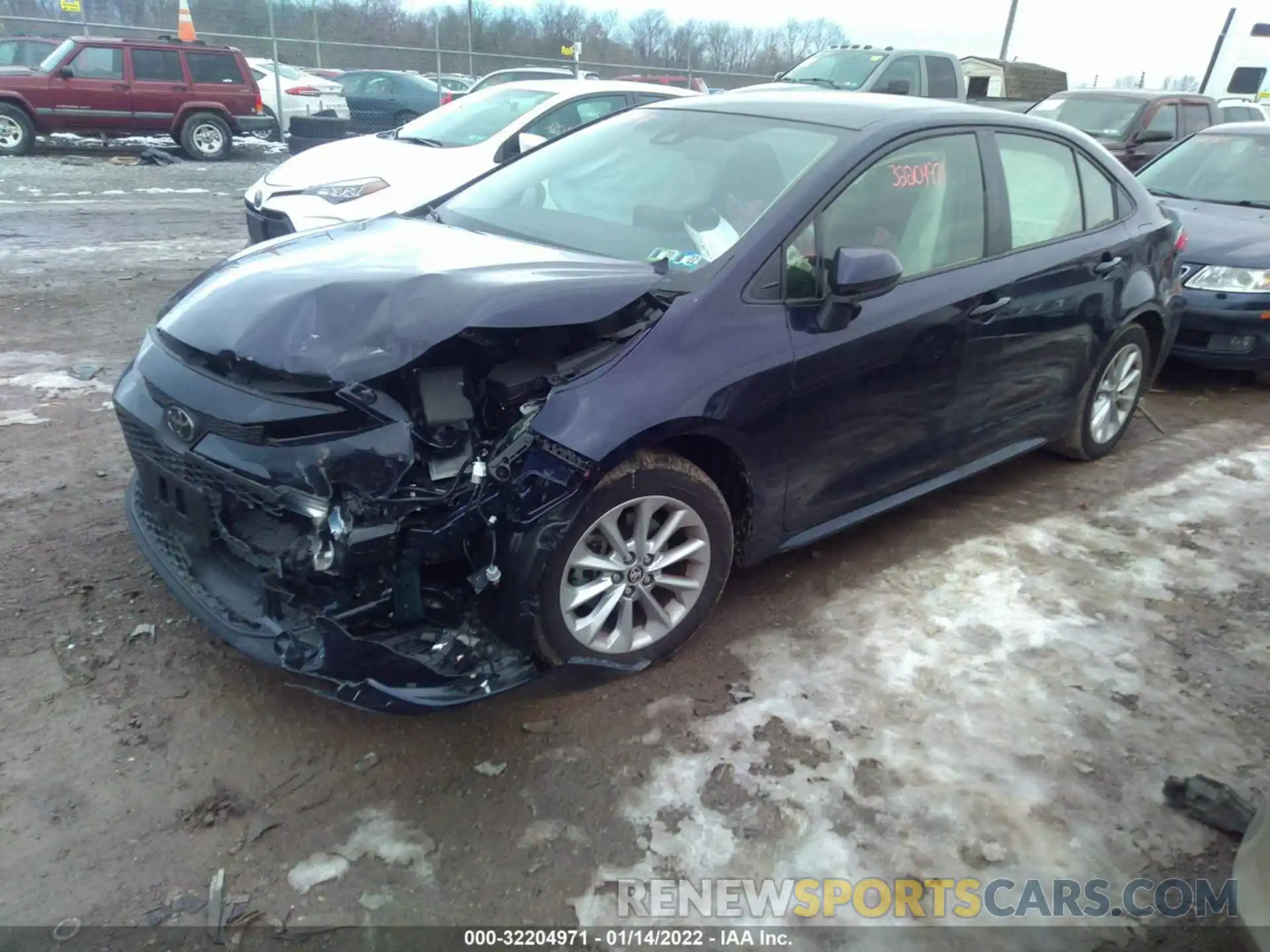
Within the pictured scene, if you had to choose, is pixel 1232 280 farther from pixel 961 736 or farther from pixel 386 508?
pixel 386 508

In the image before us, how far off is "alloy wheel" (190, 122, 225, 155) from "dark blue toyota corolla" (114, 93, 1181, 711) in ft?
45.2

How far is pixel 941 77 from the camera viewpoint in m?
12.8

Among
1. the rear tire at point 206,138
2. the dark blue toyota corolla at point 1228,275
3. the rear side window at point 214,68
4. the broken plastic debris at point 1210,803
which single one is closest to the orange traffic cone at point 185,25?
the rear side window at point 214,68

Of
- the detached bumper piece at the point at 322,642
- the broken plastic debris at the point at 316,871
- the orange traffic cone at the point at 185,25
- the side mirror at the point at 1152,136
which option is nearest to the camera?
the broken plastic debris at the point at 316,871

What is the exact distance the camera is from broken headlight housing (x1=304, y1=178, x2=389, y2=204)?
6.81 metres

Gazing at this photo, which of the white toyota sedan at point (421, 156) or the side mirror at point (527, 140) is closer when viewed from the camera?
the white toyota sedan at point (421, 156)

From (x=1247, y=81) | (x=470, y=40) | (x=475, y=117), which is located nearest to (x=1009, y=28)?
(x=1247, y=81)

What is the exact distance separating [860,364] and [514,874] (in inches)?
80.2

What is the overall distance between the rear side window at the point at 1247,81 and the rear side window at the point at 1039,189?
24971mm

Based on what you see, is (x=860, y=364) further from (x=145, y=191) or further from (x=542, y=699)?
(x=145, y=191)

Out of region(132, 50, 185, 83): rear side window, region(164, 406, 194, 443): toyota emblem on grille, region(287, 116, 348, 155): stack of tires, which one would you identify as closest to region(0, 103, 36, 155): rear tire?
region(132, 50, 185, 83): rear side window

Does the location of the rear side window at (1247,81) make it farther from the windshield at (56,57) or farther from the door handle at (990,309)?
the windshield at (56,57)

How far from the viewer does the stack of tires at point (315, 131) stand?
13.4 m

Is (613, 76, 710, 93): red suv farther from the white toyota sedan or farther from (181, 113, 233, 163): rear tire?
the white toyota sedan
